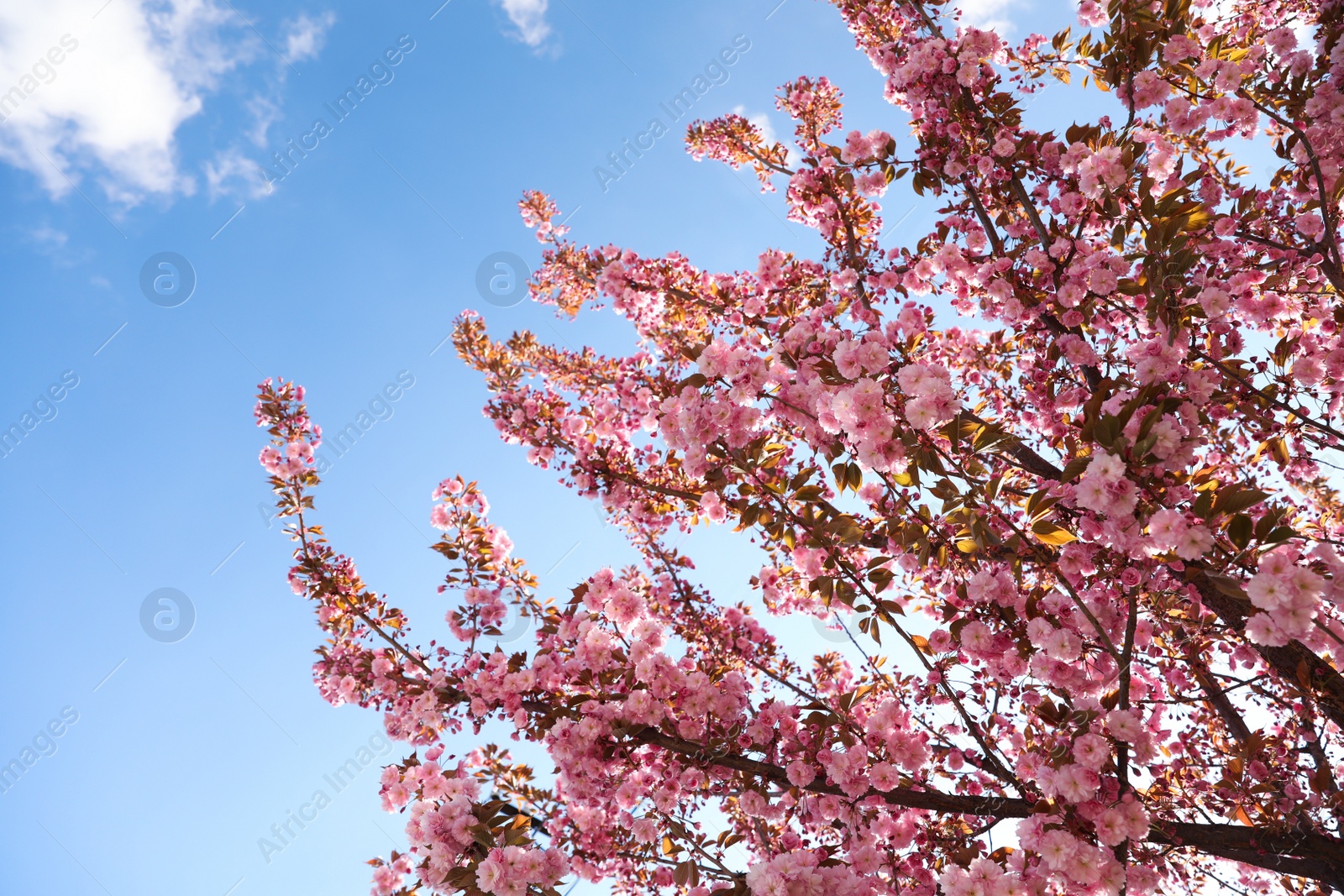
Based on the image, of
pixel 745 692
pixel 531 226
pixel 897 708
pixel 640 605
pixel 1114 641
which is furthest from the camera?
pixel 531 226

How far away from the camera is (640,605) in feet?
10.5

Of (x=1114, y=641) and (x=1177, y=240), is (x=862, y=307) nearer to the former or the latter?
(x=1177, y=240)

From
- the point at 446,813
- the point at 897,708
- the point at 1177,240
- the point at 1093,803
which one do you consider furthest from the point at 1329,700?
the point at 446,813

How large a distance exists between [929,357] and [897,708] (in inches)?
85.5

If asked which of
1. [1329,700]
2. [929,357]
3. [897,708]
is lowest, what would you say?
[897,708]

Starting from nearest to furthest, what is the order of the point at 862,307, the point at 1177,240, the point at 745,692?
the point at 1177,240 < the point at 745,692 < the point at 862,307

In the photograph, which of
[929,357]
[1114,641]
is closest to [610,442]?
[929,357]

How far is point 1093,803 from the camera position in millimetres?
2121

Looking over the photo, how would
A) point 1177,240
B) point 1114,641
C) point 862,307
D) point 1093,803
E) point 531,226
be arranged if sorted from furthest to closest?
1. point 531,226
2. point 862,307
3. point 1114,641
4. point 1177,240
5. point 1093,803

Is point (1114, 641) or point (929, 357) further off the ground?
point (929, 357)

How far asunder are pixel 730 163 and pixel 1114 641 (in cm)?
464

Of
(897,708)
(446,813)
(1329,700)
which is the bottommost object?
(446,813)

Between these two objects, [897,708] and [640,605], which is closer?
[897,708]

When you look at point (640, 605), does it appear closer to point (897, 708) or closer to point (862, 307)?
point (897, 708)
